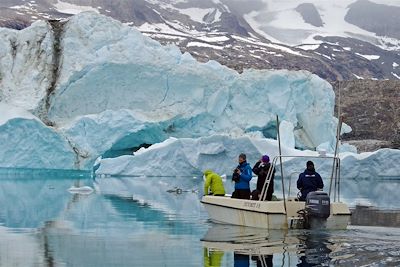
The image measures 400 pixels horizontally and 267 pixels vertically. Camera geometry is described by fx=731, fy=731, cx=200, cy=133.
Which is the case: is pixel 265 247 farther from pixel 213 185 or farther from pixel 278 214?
pixel 213 185

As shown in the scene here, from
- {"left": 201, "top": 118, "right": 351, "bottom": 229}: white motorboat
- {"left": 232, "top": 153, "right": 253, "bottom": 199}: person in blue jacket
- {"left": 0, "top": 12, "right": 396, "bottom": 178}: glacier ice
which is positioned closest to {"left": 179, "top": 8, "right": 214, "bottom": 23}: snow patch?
{"left": 0, "top": 12, "right": 396, "bottom": 178}: glacier ice

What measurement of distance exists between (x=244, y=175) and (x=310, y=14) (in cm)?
15692

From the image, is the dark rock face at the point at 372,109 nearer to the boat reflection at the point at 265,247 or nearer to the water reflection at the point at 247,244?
the water reflection at the point at 247,244

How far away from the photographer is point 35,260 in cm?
716

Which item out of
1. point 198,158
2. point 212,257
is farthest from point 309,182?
point 198,158

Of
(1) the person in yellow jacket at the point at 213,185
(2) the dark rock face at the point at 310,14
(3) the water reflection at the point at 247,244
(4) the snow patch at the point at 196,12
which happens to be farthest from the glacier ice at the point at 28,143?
(2) the dark rock face at the point at 310,14

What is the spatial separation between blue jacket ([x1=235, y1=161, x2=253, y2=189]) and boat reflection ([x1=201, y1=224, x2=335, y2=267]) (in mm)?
734

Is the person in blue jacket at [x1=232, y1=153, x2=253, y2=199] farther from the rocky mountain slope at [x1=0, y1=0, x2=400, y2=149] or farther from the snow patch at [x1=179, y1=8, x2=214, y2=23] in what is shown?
the snow patch at [x1=179, y1=8, x2=214, y2=23]

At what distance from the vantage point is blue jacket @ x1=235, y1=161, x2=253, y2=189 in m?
10.7

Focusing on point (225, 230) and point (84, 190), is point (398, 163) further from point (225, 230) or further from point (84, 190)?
point (225, 230)

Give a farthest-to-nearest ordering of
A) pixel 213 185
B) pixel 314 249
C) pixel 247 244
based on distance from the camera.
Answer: pixel 213 185 < pixel 247 244 < pixel 314 249

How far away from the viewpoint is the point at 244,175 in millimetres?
10711

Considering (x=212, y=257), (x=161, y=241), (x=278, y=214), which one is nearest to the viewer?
(x=212, y=257)

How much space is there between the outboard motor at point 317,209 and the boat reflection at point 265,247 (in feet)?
0.47
